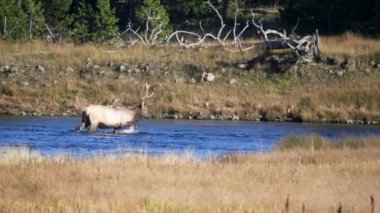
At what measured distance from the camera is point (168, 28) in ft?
217

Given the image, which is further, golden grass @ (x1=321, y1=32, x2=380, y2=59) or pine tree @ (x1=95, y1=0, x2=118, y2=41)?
pine tree @ (x1=95, y1=0, x2=118, y2=41)

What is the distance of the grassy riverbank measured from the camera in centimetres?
4131

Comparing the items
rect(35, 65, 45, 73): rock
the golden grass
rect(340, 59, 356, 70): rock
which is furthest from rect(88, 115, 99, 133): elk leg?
the golden grass

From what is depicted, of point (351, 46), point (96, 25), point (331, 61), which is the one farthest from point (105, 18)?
point (331, 61)

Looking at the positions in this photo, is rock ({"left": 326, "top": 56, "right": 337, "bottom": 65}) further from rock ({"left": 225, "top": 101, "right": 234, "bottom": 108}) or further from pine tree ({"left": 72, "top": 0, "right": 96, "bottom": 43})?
pine tree ({"left": 72, "top": 0, "right": 96, "bottom": 43})

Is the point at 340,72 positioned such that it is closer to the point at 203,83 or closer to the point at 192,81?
the point at 203,83

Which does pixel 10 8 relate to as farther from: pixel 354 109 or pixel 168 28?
pixel 354 109

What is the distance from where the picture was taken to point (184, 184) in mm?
15875

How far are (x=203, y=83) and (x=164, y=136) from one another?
46.2ft

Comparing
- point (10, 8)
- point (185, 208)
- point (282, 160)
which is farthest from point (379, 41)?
point (185, 208)

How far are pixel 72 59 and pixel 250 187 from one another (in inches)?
1348

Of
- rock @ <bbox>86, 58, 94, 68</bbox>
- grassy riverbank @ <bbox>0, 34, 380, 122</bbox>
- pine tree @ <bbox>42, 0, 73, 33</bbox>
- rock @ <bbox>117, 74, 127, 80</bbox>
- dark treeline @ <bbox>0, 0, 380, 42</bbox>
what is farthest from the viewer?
pine tree @ <bbox>42, 0, 73, 33</bbox>

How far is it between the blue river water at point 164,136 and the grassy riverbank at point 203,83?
109 inches

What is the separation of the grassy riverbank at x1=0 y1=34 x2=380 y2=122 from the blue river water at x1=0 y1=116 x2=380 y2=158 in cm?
277
